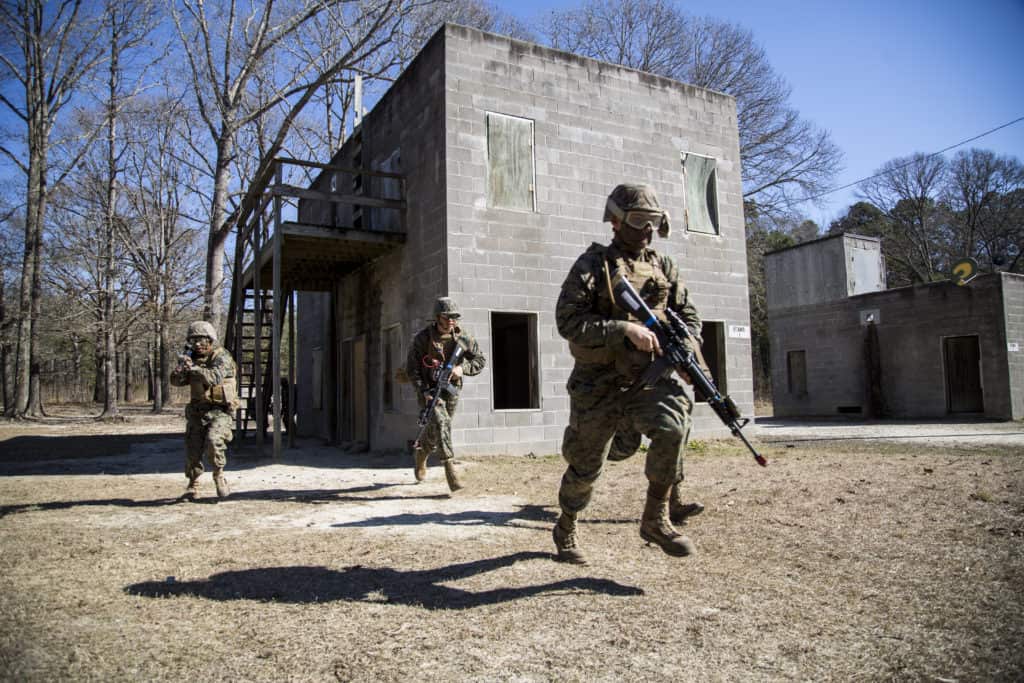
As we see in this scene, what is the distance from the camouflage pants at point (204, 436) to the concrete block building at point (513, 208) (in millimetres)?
3542

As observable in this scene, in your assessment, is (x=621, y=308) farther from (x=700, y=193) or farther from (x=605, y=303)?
(x=700, y=193)

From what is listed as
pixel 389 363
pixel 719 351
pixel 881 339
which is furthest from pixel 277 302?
pixel 881 339

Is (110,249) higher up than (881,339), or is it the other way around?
(110,249)

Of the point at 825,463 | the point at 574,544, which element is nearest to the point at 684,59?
the point at 825,463

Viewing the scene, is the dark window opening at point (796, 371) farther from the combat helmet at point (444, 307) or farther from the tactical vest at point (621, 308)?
the tactical vest at point (621, 308)

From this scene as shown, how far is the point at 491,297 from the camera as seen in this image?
32.8 feet

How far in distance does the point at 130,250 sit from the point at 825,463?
2395 centimetres

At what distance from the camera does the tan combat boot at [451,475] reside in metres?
6.66

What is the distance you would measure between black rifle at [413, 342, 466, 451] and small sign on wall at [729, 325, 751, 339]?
7.00 metres

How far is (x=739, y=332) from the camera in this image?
40.6ft

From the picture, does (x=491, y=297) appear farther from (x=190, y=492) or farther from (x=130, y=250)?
(x=130, y=250)

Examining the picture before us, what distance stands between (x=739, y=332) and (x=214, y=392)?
9195mm

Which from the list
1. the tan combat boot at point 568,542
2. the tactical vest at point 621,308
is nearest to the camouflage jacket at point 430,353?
the tan combat boot at point 568,542

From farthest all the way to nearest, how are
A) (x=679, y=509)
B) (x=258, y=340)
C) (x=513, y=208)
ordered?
(x=258, y=340), (x=513, y=208), (x=679, y=509)
